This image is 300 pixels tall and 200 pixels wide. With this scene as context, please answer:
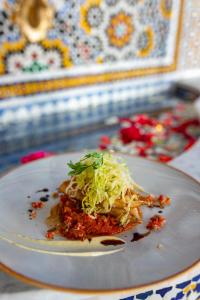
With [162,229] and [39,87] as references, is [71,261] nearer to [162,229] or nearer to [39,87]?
[162,229]

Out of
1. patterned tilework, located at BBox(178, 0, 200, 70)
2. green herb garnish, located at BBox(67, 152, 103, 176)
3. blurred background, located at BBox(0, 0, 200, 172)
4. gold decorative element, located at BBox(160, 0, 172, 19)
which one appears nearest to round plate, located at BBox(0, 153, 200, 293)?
green herb garnish, located at BBox(67, 152, 103, 176)

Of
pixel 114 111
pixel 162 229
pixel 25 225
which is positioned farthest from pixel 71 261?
pixel 114 111

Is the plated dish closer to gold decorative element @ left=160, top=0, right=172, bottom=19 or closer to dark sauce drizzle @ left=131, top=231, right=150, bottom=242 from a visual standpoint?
dark sauce drizzle @ left=131, top=231, right=150, bottom=242

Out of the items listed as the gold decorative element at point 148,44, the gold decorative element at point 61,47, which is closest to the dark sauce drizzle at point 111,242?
the gold decorative element at point 61,47

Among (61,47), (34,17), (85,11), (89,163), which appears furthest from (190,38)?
(89,163)

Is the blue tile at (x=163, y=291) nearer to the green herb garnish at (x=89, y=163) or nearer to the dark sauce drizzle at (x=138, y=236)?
the dark sauce drizzle at (x=138, y=236)
